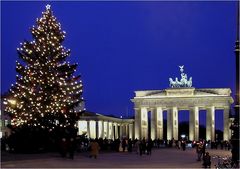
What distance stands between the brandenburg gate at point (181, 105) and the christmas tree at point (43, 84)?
58.3 meters

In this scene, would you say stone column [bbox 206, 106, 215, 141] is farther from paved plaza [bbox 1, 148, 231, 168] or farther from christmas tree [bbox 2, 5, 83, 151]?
paved plaza [bbox 1, 148, 231, 168]

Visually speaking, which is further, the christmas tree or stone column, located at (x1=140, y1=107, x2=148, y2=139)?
stone column, located at (x1=140, y1=107, x2=148, y2=139)

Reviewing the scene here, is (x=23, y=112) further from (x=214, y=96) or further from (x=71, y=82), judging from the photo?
(x=214, y=96)

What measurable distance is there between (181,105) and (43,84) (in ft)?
201

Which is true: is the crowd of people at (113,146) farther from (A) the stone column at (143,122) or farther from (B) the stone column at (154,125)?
(A) the stone column at (143,122)

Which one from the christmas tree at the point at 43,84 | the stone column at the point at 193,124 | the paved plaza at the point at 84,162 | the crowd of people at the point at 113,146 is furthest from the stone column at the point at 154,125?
the paved plaza at the point at 84,162

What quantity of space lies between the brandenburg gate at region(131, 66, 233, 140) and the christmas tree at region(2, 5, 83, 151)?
58.3 meters

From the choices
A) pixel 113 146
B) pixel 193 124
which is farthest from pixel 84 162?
pixel 193 124

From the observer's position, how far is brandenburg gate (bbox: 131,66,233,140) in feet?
325

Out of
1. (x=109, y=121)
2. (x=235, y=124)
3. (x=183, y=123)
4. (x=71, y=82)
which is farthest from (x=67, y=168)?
(x=183, y=123)

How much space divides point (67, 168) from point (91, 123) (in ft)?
257

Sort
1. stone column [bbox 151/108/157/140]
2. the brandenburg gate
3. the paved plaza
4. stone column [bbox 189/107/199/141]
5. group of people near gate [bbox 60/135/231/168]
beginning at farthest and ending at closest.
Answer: stone column [bbox 151/108/157/140] → stone column [bbox 189/107/199/141] → the brandenburg gate → group of people near gate [bbox 60/135/231/168] → the paved plaza

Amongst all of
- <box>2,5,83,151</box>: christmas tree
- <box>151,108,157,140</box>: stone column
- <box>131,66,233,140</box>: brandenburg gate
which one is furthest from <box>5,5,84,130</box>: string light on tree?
<box>151,108,157,140</box>: stone column

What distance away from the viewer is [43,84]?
1681 inches
